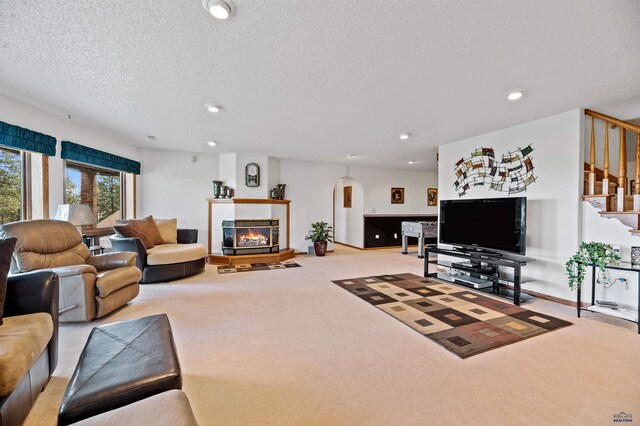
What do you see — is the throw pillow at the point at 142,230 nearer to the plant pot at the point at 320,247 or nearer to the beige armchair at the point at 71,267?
the beige armchair at the point at 71,267

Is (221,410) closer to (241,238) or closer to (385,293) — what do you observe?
(385,293)

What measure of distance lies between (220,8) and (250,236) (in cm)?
469

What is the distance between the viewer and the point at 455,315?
289 centimetres

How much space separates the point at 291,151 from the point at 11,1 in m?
4.32

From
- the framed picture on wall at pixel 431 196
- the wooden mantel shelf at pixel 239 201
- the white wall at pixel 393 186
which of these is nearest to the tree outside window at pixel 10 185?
the wooden mantel shelf at pixel 239 201

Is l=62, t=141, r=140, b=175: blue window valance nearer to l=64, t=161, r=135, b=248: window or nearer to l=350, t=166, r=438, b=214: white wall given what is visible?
l=64, t=161, r=135, b=248: window

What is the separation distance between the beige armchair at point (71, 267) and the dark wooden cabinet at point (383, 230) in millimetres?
5612

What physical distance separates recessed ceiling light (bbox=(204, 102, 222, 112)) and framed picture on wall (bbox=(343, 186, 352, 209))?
5342mm

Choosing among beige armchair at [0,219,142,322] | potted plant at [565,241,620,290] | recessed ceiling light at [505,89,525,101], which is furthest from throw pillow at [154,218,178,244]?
potted plant at [565,241,620,290]

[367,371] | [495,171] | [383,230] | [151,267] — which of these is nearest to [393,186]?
[383,230]

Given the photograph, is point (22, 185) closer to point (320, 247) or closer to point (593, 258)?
point (320, 247)

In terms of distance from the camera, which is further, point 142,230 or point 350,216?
point 350,216

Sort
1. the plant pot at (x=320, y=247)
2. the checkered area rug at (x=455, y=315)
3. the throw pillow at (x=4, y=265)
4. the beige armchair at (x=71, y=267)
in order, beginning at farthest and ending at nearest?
the plant pot at (x=320, y=247) < the beige armchair at (x=71, y=267) < the checkered area rug at (x=455, y=315) < the throw pillow at (x=4, y=265)

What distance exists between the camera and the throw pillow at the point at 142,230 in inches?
163
